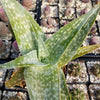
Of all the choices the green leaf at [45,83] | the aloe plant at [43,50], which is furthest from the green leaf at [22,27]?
the green leaf at [45,83]

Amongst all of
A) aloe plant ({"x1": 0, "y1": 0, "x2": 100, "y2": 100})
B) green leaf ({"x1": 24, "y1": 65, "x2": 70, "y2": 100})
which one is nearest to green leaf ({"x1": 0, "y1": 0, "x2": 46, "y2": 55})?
aloe plant ({"x1": 0, "y1": 0, "x2": 100, "y2": 100})

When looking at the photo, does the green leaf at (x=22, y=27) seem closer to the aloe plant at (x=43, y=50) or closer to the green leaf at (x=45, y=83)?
the aloe plant at (x=43, y=50)

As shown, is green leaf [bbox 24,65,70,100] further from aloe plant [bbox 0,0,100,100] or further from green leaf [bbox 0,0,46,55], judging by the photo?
green leaf [bbox 0,0,46,55]

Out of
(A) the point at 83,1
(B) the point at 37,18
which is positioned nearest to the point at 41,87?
(B) the point at 37,18

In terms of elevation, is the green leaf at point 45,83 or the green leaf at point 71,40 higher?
the green leaf at point 71,40

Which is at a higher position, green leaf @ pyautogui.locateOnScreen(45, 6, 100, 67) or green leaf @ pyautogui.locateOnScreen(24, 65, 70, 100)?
green leaf @ pyautogui.locateOnScreen(45, 6, 100, 67)

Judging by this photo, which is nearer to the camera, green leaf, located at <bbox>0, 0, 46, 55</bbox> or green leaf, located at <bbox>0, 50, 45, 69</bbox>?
green leaf, located at <bbox>0, 50, 45, 69</bbox>

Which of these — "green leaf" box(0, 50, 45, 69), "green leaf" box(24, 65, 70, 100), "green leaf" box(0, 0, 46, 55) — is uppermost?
"green leaf" box(0, 0, 46, 55)

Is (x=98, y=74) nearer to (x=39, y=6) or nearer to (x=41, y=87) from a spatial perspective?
(x=41, y=87)
